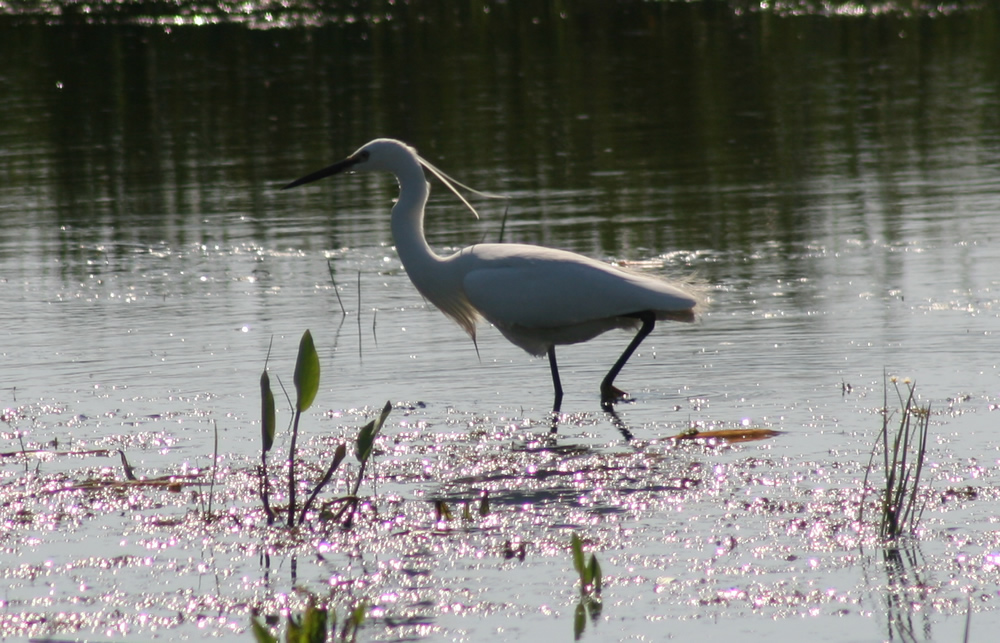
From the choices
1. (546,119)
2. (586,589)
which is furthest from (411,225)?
(546,119)

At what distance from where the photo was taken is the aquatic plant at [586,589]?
414 centimetres

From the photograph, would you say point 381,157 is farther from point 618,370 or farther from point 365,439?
point 365,439

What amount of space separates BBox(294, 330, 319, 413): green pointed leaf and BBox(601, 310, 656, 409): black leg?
228cm

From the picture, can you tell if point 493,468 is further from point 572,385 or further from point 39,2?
point 39,2

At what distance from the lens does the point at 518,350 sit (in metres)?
8.65

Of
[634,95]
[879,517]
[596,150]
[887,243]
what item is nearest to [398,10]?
[634,95]

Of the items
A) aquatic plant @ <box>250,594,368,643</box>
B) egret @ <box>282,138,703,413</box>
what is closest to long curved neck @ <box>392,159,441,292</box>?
egret @ <box>282,138,703,413</box>

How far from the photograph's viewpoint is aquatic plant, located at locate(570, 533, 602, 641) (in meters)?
4.14

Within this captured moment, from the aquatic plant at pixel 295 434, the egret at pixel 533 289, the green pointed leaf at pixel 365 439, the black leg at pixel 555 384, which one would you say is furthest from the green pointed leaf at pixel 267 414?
the egret at pixel 533 289

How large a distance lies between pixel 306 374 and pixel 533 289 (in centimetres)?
235

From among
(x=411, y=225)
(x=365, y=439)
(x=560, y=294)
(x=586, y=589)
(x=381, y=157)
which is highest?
(x=381, y=157)

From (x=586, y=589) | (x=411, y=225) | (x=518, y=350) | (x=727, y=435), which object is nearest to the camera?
(x=586, y=589)

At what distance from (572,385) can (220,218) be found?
19.8 feet

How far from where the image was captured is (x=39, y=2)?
122ft
